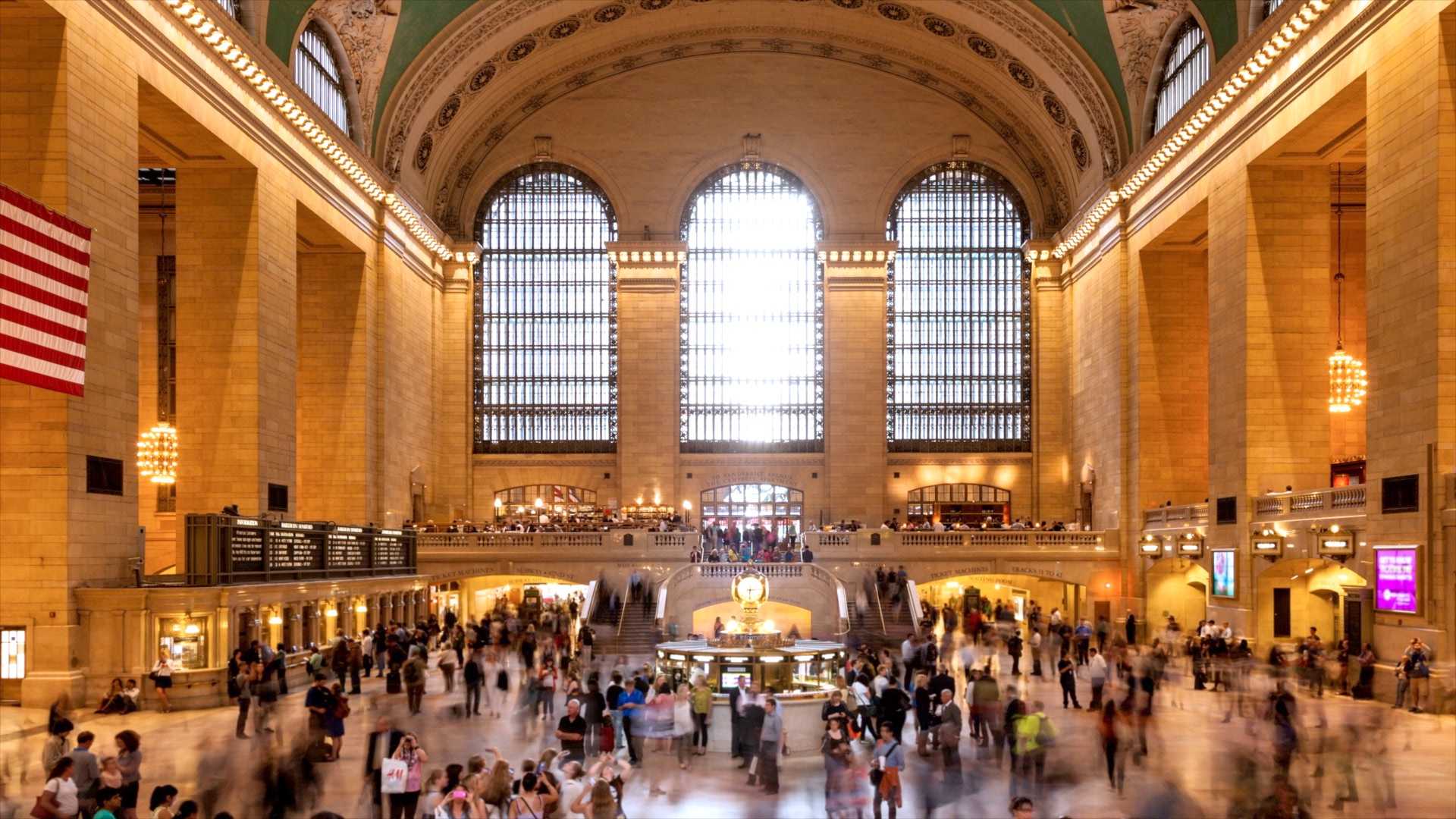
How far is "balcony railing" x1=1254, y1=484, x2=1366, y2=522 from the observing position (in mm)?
25594

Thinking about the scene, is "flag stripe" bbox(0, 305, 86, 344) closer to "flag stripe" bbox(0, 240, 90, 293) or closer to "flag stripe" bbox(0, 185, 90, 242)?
"flag stripe" bbox(0, 240, 90, 293)

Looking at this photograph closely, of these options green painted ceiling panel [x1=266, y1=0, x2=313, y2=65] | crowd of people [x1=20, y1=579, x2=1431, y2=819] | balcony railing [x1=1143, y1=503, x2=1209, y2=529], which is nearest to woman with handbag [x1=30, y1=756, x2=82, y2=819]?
crowd of people [x1=20, y1=579, x2=1431, y2=819]

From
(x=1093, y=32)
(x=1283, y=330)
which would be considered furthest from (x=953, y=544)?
Result: (x=1093, y=32)

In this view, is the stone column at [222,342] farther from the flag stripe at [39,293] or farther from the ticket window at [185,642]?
the flag stripe at [39,293]

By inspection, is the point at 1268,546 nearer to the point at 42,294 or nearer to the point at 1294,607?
the point at 1294,607

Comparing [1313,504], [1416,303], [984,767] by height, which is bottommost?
Answer: [984,767]

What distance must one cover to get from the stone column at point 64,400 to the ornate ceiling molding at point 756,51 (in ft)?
79.7

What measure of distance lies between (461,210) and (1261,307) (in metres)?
28.6

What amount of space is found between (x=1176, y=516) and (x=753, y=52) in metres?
22.5

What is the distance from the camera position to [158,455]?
101 feet

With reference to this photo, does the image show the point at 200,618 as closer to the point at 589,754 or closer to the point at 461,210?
the point at 589,754

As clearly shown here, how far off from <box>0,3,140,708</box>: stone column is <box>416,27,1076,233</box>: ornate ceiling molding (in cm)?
2428

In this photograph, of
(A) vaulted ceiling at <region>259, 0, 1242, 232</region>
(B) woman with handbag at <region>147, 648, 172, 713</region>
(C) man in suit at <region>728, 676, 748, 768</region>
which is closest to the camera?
(C) man in suit at <region>728, 676, 748, 768</region>

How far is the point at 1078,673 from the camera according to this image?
97.0 ft
